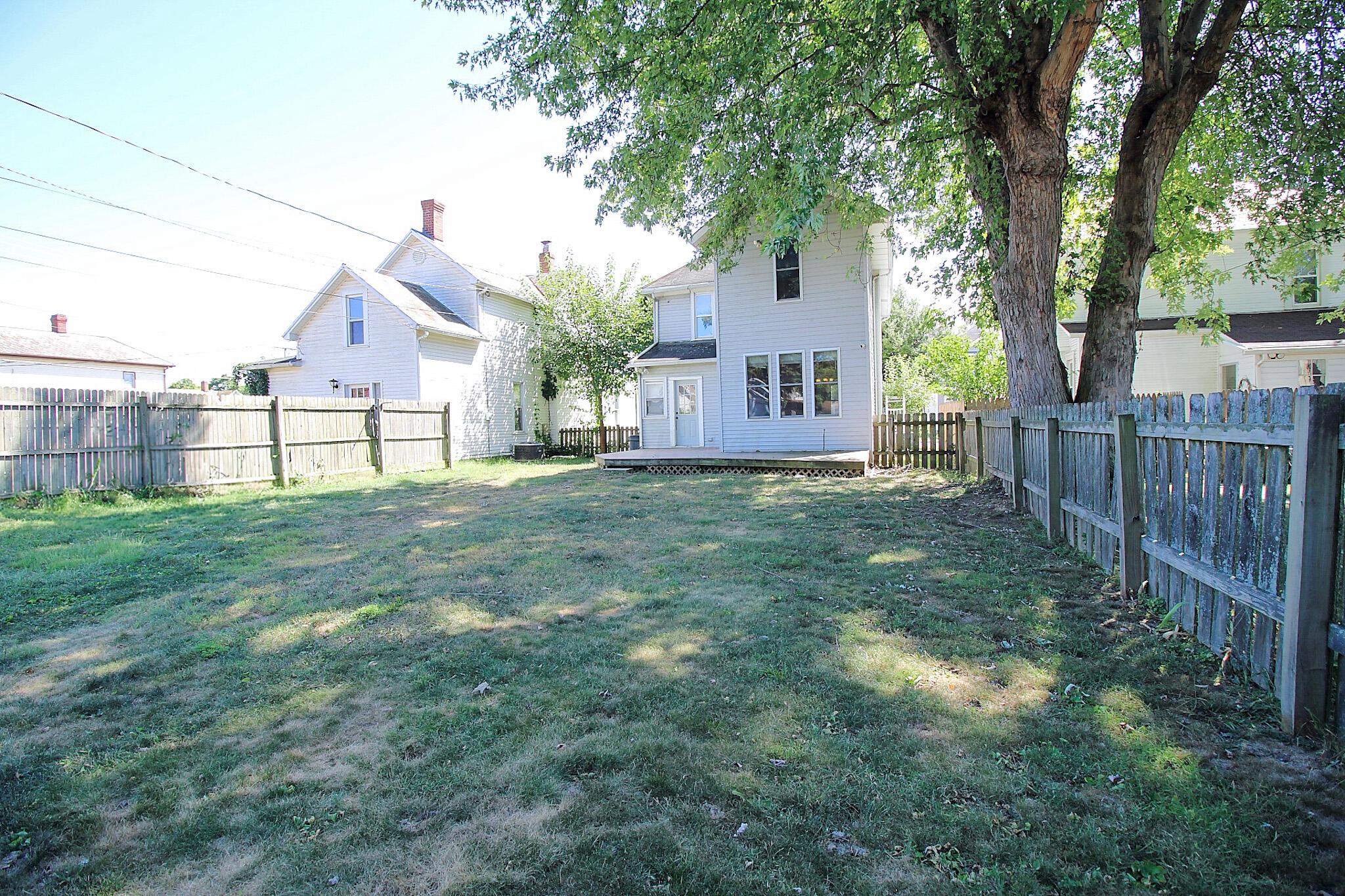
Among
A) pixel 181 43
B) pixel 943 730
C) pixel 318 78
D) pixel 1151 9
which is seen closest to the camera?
pixel 943 730

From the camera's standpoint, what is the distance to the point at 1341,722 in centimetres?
256

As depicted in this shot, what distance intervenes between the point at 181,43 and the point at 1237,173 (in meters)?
21.2

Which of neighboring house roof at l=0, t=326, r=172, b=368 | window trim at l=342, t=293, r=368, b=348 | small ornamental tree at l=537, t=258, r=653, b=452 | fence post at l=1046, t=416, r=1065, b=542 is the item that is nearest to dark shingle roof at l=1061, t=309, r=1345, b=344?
fence post at l=1046, t=416, r=1065, b=542

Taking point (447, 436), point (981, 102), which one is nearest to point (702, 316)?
point (447, 436)

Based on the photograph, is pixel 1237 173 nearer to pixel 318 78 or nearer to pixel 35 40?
pixel 318 78

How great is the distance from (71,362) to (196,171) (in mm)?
20722

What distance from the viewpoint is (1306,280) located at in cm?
1838

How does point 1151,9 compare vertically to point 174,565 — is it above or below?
above

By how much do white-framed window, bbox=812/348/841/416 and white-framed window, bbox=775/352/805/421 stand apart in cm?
34

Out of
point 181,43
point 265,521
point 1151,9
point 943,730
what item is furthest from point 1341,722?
point 181,43

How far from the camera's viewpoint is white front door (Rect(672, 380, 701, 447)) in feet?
64.7

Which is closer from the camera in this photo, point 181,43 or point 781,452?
point 181,43

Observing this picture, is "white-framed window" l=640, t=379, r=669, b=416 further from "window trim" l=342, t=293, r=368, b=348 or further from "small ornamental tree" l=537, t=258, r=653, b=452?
"window trim" l=342, t=293, r=368, b=348

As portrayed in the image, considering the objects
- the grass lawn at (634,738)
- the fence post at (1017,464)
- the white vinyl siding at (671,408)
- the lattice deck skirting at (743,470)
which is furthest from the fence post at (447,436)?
the fence post at (1017,464)
